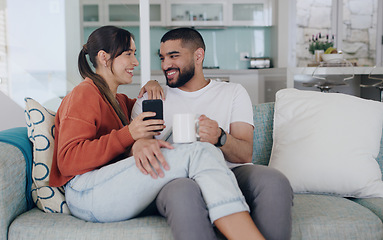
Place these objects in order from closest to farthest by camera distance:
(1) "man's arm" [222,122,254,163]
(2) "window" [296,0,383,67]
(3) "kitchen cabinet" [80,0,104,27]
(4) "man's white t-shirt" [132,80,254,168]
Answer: (1) "man's arm" [222,122,254,163] → (4) "man's white t-shirt" [132,80,254,168] → (3) "kitchen cabinet" [80,0,104,27] → (2) "window" [296,0,383,67]

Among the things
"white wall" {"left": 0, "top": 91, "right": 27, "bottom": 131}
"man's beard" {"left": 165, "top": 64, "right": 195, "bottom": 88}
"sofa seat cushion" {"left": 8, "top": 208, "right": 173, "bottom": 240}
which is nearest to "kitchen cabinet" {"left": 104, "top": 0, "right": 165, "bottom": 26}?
"white wall" {"left": 0, "top": 91, "right": 27, "bottom": 131}

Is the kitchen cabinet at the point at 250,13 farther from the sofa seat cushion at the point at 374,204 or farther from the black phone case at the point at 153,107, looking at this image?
the black phone case at the point at 153,107

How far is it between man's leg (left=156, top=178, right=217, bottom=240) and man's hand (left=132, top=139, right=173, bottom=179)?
0.23ft

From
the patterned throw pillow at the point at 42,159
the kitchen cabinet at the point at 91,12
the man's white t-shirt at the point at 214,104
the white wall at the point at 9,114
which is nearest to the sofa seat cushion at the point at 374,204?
the man's white t-shirt at the point at 214,104

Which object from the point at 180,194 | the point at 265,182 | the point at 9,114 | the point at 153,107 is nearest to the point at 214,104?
the point at 153,107

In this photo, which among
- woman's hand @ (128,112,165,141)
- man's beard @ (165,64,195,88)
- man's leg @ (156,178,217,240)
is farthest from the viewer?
man's beard @ (165,64,195,88)

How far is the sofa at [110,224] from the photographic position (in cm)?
125

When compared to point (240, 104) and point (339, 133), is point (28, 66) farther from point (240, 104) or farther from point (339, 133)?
point (339, 133)

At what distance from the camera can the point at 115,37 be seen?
1647 mm

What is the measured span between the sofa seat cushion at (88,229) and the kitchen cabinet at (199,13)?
4.53 metres

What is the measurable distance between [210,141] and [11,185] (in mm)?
685

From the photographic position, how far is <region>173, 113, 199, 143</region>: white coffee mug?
1.28 m

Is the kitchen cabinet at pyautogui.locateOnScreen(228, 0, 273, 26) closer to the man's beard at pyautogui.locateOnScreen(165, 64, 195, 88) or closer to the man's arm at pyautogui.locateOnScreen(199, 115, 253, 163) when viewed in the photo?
the man's beard at pyautogui.locateOnScreen(165, 64, 195, 88)

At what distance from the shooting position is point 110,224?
1.28 metres
